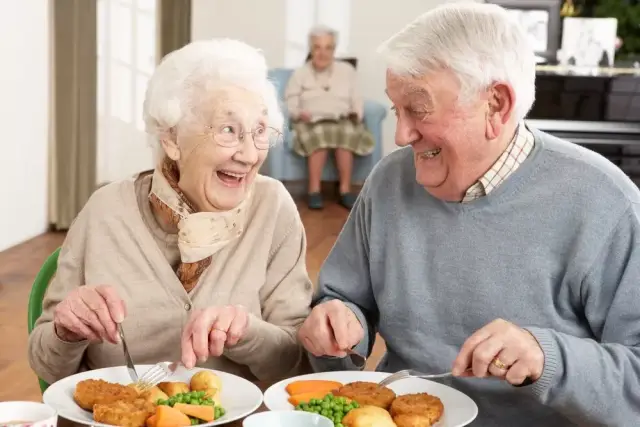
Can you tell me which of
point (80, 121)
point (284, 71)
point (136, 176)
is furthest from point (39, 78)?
point (136, 176)

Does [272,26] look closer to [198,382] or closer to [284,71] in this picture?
[284,71]

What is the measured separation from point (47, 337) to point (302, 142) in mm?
6220

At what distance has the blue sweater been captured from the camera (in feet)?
4.76

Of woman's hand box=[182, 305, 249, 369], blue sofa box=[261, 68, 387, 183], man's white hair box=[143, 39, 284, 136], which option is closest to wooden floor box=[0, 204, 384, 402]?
blue sofa box=[261, 68, 387, 183]

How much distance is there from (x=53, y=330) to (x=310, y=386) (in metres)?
0.45

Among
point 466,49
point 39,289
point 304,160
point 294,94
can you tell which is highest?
point 466,49

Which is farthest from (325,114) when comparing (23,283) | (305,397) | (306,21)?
(305,397)

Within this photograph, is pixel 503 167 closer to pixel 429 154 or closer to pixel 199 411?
pixel 429 154

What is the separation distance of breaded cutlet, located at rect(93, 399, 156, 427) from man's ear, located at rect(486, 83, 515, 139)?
0.64m

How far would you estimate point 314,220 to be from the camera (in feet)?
23.9

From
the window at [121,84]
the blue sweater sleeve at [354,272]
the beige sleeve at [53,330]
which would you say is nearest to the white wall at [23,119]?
the window at [121,84]

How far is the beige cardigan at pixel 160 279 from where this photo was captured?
5.78 ft

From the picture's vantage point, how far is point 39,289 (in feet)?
6.30

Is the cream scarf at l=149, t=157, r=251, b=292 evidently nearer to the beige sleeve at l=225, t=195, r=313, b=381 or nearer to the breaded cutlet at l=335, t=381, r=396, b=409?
the beige sleeve at l=225, t=195, r=313, b=381
